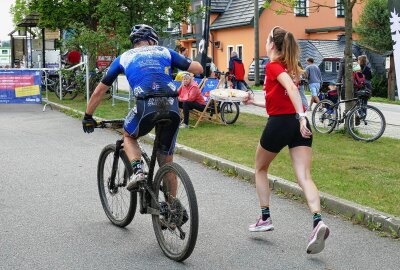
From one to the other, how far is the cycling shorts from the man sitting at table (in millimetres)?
9145

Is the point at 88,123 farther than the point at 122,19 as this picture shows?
No

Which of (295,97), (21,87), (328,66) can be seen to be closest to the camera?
(295,97)

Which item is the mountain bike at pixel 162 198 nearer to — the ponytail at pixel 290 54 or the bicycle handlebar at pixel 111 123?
the bicycle handlebar at pixel 111 123

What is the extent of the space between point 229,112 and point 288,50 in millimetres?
11161

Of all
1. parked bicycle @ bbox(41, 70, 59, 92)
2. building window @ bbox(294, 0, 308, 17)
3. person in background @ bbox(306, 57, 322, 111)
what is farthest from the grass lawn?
parked bicycle @ bbox(41, 70, 59, 92)

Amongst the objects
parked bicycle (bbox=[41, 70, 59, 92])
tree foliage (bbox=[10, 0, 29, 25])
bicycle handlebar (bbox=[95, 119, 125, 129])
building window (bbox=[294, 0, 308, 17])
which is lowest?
bicycle handlebar (bbox=[95, 119, 125, 129])

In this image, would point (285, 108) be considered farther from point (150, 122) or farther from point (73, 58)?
point (73, 58)

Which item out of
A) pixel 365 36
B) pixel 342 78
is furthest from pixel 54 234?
pixel 365 36

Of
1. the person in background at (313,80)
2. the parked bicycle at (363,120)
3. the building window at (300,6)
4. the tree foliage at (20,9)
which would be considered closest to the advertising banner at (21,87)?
the building window at (300,6)

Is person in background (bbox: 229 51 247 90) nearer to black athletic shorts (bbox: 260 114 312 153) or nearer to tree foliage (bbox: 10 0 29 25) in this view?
tree foliage (bbox: 10 0 29 25)

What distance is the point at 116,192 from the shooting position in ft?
21.0

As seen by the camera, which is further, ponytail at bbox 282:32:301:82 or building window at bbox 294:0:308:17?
building window at bbox 294:0:308:17

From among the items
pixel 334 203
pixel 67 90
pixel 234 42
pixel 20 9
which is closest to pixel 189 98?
pixel 334 203

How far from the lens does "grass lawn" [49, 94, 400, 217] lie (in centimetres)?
754
